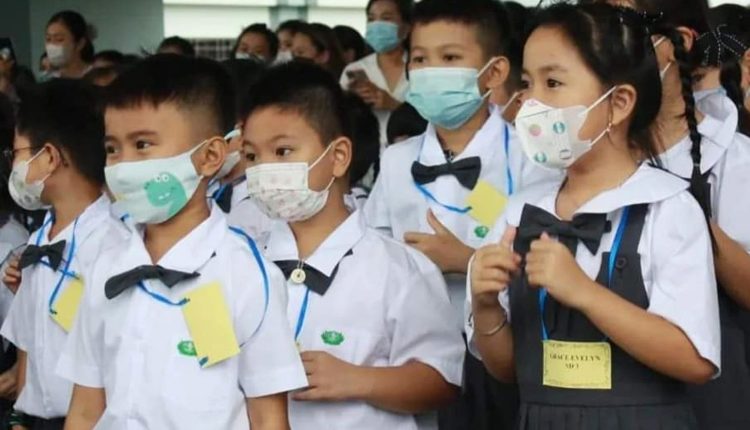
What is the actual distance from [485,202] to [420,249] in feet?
0.80

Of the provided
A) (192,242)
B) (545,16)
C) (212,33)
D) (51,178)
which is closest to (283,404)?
(192,242)

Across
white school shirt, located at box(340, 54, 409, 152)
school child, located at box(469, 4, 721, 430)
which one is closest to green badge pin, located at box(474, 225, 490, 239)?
school child, located at box(469, 4, 721, 430)

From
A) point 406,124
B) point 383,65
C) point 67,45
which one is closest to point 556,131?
point 406,124

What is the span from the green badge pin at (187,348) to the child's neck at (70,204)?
91 cm

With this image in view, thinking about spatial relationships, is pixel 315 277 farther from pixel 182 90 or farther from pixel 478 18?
pixel 478 18

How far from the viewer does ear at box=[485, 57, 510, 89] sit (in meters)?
3.33

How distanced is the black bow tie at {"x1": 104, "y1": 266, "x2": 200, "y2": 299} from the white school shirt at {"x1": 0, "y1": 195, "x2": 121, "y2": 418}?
54 cm

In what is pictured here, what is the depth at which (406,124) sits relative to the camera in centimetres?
429

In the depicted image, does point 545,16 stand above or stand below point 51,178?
above

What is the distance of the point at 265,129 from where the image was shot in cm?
271

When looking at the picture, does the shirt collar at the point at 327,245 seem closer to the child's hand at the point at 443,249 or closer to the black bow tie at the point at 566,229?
the child's hand at the point at 443,249

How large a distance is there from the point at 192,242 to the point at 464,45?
3.84 feet

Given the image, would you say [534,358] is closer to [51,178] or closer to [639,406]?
[639,406]

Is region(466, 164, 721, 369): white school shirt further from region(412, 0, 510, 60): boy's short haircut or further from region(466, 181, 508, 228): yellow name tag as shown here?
region(412, 0, 510, 60): boy's short haircut
